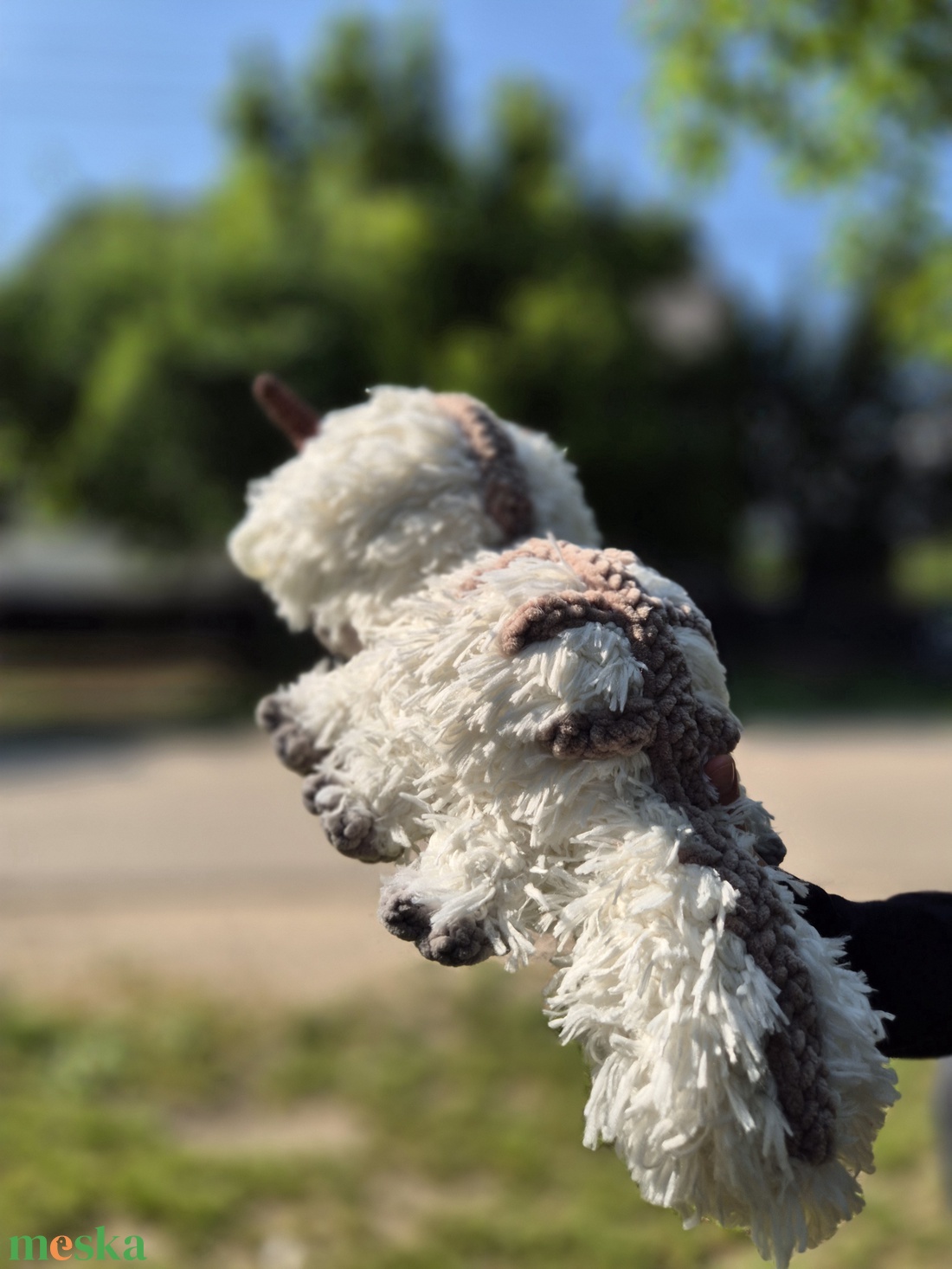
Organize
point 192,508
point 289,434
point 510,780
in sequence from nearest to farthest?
1. point 510,780
2. point 289,434
3. point 192,508

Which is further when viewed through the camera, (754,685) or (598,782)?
(754,685)

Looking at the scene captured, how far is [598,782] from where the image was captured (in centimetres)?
82

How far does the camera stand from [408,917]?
30.8 inches

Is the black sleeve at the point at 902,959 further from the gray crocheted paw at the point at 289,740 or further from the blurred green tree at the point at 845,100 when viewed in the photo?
the blurred green tree at the point at 845,100

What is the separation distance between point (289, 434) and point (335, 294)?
349 inches

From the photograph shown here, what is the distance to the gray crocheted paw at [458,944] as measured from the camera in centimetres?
77

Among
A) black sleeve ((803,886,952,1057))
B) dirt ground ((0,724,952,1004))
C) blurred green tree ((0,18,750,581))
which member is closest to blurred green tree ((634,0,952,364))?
dirt ground ((0,724,952,1004))

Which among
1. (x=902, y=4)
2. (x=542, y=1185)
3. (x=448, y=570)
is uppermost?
(x=902, y=4)

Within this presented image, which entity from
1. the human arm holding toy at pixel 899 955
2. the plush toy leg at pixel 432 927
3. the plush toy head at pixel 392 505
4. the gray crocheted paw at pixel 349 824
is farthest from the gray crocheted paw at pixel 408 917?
the plush toy head at pixel 392 505

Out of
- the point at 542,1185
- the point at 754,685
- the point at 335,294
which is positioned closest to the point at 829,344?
the point at 754,685

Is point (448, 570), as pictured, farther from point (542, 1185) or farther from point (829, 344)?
point (829, 344)

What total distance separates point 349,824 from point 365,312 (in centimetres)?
954

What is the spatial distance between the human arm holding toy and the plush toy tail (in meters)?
0.11

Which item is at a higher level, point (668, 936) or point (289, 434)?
point (289, 434)
